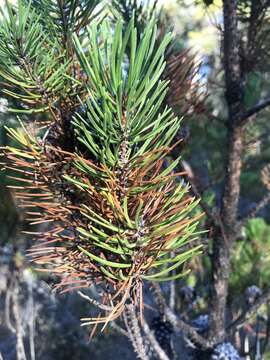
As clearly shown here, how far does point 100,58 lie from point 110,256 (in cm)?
23

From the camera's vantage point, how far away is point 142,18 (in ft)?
2.85

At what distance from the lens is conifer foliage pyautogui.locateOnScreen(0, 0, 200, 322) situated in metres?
0.39

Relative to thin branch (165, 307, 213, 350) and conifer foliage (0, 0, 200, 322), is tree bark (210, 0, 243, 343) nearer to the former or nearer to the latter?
thin branch (165, 307, 213, 350)

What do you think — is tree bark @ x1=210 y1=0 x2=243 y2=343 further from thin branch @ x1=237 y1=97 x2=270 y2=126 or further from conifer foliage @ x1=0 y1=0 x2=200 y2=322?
conifer foliage @ x1=0 y1=0 x2=200 y2=322

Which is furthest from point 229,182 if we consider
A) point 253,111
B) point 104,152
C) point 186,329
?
point 104,152

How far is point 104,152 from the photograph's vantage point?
0.44 metres

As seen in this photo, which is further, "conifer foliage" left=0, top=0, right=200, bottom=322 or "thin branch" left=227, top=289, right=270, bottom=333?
"thin branch" left=227, top=289, right=270, bottom=333

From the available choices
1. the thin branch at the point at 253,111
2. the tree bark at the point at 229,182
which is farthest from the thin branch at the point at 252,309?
the thin branch at the point at 253,111

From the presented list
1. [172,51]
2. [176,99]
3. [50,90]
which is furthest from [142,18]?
[50,90]

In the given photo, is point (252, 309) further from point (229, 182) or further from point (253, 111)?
point (253, 111)

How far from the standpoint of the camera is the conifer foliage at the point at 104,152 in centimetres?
39

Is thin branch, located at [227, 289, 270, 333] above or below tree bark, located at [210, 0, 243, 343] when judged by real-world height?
below

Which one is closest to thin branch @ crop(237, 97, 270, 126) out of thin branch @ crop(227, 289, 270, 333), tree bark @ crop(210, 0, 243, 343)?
tree bark @ crop(210, 0, 243, 343)

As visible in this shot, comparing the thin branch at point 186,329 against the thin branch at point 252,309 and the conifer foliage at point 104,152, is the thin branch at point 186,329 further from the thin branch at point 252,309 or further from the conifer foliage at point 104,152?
the conifer foliage at point 104,152
